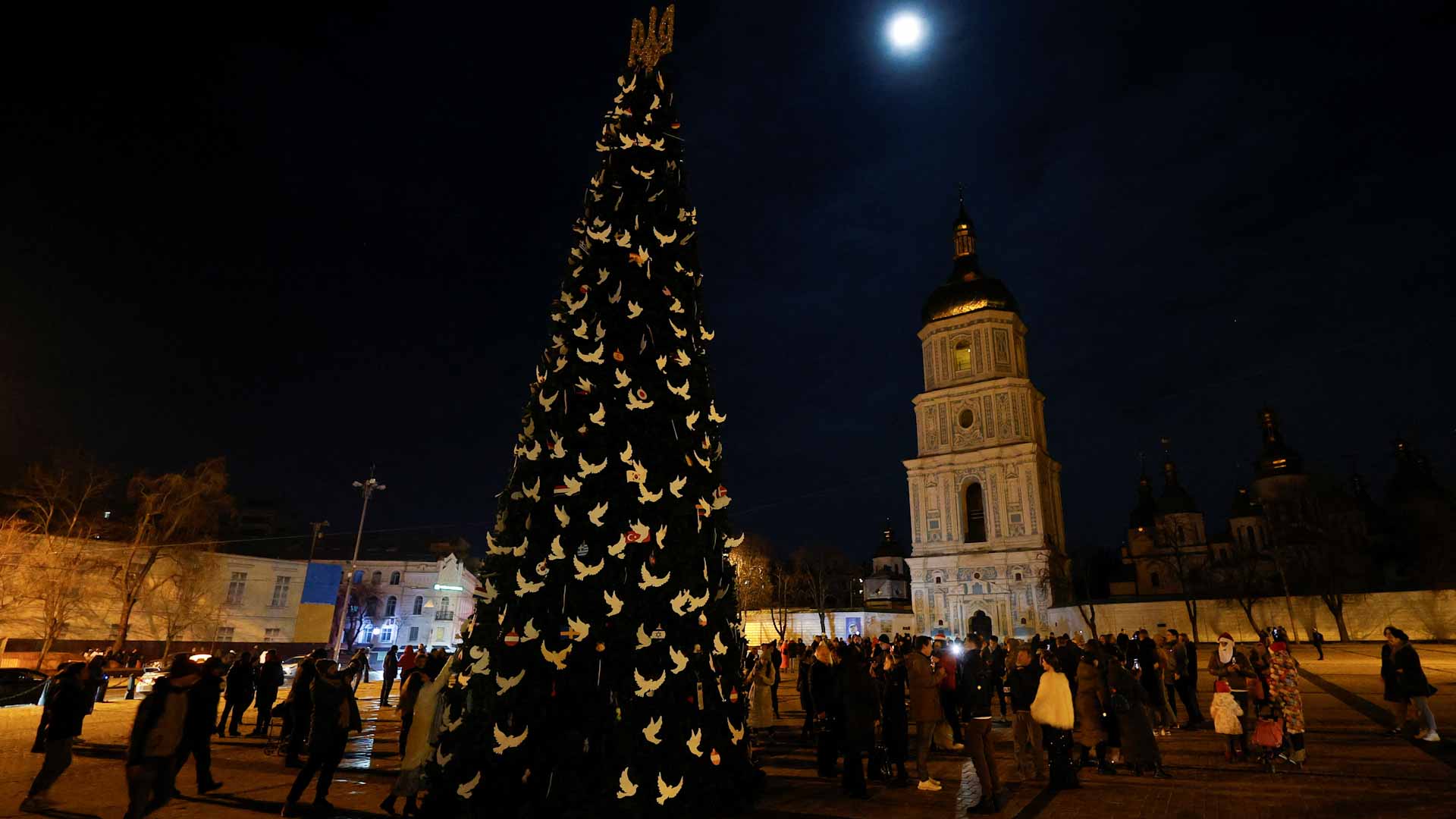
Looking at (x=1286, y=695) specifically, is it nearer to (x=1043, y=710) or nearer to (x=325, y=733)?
(x=1043, y=710)

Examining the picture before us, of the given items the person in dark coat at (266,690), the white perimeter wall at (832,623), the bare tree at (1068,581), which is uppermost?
the bare tree at (1068,581)

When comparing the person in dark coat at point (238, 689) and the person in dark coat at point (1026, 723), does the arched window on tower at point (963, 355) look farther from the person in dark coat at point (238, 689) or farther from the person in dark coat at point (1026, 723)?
the person in dark coat at point (238, 689)

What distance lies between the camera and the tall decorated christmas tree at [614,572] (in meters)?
7.20

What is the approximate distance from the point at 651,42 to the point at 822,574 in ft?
179

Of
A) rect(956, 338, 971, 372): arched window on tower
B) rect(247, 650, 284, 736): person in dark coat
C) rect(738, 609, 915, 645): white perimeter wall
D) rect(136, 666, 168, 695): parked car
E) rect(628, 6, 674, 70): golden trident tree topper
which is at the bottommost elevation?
rect(136, 666, 168, 695): parked car

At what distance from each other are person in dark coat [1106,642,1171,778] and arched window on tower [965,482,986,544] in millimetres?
44060

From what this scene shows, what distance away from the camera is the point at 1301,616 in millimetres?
42531

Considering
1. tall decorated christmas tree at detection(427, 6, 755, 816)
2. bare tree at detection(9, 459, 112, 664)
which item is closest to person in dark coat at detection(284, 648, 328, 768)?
tall decorated christmas tree at detection(427, 6, 755, 816)

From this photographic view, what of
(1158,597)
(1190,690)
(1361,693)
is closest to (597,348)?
(1190,690)

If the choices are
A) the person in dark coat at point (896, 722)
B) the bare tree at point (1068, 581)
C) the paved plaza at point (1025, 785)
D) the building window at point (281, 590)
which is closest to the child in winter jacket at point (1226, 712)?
the paved plaza at point (1025, 785)

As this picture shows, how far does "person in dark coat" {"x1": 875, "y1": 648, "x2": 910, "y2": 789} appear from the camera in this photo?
985 cm

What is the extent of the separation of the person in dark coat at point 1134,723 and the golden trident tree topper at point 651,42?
416 inches

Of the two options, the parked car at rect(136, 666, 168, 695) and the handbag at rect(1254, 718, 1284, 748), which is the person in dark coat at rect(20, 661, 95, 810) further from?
the parked car at rect(136, 666, 168, 695)

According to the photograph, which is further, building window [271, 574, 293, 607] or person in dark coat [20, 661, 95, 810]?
building window [271, 574, 293, 607]
